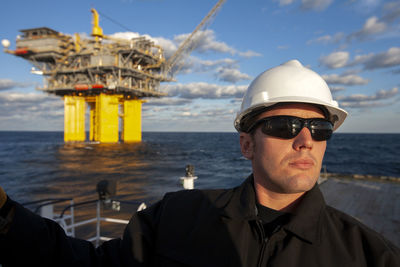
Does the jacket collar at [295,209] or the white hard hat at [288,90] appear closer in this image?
the jacket collar at [295,209]

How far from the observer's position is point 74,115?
45.8 metres

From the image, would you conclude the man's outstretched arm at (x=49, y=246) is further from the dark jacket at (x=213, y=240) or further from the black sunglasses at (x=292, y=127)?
the black sunglasses at (x=292, y=127)

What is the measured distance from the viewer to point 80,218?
9.41 meters

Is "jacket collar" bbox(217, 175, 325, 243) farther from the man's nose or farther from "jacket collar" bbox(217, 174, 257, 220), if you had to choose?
the man's nose

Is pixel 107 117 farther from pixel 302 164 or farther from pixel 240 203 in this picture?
pixel 302 164

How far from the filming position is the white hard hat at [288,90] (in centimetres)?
179

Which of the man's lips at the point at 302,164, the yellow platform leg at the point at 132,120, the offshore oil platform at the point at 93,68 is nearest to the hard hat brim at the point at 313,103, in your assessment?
the man's lips at the point at 302,164

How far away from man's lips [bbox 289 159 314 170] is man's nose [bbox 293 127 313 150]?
0.10 m

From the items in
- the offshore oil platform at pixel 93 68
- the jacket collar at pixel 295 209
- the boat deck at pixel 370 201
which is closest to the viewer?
the jacket collar at pixel 295 209

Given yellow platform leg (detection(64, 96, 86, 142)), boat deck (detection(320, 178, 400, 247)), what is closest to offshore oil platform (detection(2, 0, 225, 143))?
yellow platform leg (detection(64, 96, 86, 142))

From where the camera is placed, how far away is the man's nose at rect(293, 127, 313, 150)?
162cm

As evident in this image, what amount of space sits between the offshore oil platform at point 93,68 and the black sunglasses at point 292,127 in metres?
38.2

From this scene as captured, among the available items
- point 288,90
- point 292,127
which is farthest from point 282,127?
point 288,90

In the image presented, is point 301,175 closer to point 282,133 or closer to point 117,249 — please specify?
point 282,133
